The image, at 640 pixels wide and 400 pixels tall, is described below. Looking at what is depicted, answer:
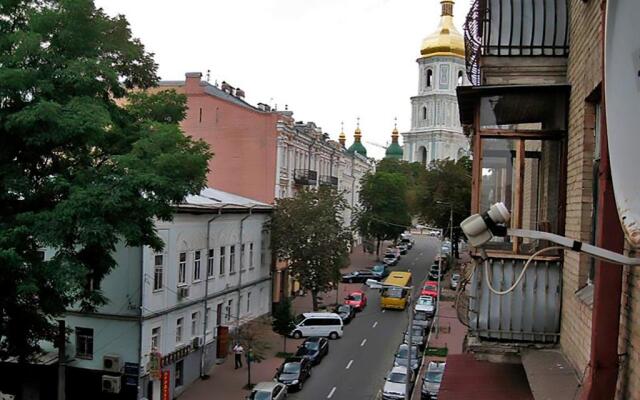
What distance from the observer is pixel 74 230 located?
13586 mm

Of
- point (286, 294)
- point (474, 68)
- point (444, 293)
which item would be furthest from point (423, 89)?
point (474, 68)

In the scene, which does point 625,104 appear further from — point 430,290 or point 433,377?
point 430,290

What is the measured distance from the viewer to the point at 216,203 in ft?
98.7

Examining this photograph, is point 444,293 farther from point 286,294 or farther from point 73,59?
point 73,59

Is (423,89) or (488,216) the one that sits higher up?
(423,89)

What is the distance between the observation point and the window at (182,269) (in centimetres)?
2641

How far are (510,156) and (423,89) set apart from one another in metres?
86.4

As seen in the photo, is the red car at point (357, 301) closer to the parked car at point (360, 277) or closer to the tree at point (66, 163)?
the parked car at point (360, 277)

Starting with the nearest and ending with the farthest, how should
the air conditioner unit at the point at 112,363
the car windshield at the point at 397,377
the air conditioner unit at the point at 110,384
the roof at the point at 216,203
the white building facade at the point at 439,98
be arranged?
the air conditioner unit at the point at 110,384
the air conditioner unit at the point at 112,363
the car windshield at the point at 397,377
the roof at the point at 216,203
the white building facade at the point at 439,98

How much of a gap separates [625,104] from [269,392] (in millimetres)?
20778

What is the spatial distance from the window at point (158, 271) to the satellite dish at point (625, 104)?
72.4ft

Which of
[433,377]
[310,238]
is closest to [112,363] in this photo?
[433,377]

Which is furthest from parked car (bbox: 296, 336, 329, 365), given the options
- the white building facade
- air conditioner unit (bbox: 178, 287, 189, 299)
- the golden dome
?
the golden dome

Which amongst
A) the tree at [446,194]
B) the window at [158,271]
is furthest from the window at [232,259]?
the tree at [446,194]
